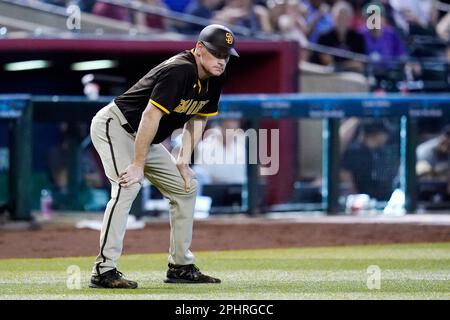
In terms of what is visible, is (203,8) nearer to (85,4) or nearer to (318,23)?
(318,23)

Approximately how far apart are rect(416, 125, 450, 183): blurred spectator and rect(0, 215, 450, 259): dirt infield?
0.96 meters

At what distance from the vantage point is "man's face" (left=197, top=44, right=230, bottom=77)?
21.7 ft

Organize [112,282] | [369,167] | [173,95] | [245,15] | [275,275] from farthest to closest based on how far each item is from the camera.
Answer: [245,15], [369,167], [275,275], [112,282], [173,95]

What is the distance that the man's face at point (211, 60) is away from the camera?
6605mm

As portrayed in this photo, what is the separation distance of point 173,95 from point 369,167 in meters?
8.10

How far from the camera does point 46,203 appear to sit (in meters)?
13.5

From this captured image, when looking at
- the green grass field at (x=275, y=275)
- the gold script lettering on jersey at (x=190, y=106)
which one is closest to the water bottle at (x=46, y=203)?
the green grass field at (x=275, y=275)

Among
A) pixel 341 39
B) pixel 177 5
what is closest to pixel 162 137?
pixel 177 5

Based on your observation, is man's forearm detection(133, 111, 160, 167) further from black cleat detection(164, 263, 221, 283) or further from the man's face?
black cleat detection(164, 263, 221, 283)

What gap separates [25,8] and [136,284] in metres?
8.11

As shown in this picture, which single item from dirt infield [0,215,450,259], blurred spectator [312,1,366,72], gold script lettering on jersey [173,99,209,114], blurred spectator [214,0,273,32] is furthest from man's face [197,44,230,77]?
blurred spectator [312,1,366,72]

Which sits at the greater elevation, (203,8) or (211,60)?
(203,8)

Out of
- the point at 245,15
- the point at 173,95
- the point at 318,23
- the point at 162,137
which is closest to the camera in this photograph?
the point at 173,95
